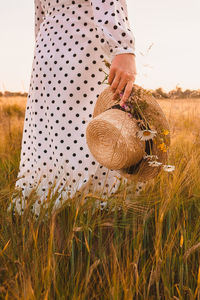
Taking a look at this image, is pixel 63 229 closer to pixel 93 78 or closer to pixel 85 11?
pixel 93 78

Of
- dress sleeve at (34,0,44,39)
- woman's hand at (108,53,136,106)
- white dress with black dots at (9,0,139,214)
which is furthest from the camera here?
dress sleeve at (34,0,44,39)

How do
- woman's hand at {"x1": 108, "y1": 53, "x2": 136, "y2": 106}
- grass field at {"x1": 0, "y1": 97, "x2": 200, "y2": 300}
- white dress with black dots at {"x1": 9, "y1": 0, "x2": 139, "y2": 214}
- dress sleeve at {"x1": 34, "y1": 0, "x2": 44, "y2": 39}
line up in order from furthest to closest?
1. dress sleeve at {"x1": 34, "y1": 0, "x2": 44, "y2": 39}
2. white dress with black dots at {"x1": 9, "y1": 0, "x2": 139, "y2": 214}
3. woman's hand at {"x1": 108, "y1": 53, "x2": 136, "y2": 106}
4. grass field at {"x1": 0, "y1": 97, "x2": 200, "y2": 300}

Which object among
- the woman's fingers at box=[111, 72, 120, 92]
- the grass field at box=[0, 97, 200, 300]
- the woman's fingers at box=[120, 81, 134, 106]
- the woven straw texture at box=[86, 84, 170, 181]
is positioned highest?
the woman's fingers at box=[111, 72, 120, 92]

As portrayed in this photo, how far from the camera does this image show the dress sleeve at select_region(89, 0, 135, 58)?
3.76 ft

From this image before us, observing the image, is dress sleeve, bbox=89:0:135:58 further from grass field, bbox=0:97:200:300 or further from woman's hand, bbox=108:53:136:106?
grass field, bbox=0:97:200:300

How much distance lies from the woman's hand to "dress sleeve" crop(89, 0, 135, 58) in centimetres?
3

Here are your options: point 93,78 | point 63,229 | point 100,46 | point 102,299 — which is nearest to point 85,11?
point 100,46

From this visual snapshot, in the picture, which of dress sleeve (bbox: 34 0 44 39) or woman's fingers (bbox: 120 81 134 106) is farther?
dress sleeve (bbox: 34 0 44 39)

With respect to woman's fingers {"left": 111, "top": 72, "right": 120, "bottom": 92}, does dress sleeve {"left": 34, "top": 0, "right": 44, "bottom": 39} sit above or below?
above

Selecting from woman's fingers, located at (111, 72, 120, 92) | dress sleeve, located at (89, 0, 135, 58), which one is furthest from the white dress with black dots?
woman's fingers, located at (111, 72, 120, 92)

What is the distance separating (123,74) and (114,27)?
18 centimetres

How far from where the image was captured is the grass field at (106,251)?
785 mm

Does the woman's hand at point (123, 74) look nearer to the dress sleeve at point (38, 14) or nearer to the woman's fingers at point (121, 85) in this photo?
the woman's fingers at point (121, 85)

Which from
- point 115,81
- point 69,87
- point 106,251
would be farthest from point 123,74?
point 106,251
